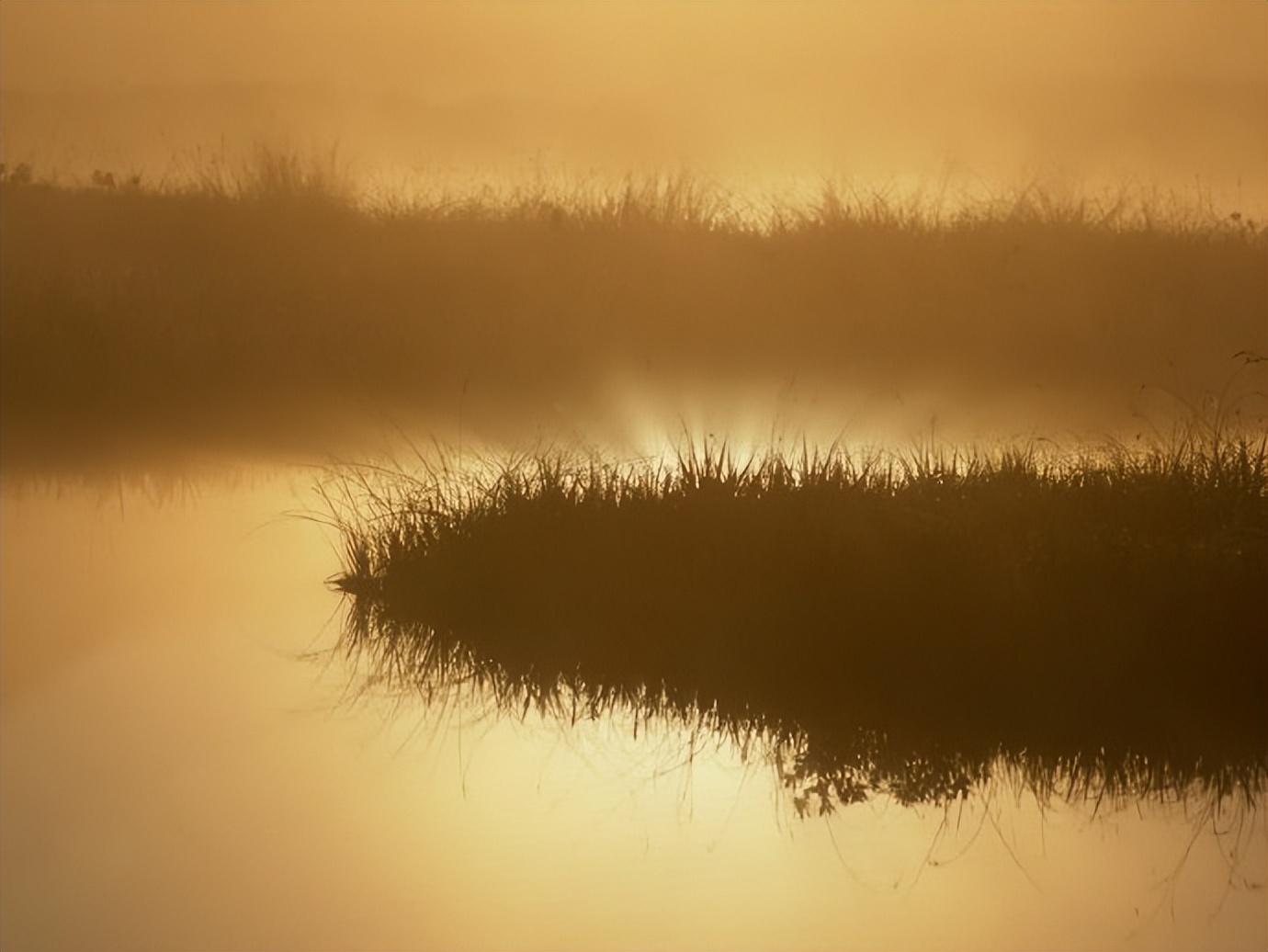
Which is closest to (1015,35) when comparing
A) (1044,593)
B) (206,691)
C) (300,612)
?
(1044,593)

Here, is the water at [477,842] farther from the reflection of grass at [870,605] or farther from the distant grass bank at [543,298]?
the distant grass bank at [543,298]

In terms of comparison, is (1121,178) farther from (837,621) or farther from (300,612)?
(300,612)

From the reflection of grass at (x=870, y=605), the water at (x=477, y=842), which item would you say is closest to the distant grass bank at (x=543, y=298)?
the reflection of grass at (x=870, y=605)

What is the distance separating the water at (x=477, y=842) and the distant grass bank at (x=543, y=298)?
61 centimetres

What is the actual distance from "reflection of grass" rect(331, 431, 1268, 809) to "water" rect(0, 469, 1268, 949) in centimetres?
7

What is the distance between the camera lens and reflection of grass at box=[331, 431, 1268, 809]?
1.76 metres

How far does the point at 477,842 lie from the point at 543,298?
108 centimetres

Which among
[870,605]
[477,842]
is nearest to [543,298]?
[870,605]

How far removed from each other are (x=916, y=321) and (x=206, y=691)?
128 centimetres

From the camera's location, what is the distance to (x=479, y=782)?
172 cm

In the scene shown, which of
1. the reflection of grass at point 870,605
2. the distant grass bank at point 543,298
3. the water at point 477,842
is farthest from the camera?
the distant grass bank at point 543,298

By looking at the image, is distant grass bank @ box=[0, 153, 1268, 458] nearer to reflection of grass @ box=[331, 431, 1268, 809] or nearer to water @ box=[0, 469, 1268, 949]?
reflection of grass @ box=[331, 431, 1268, 809]

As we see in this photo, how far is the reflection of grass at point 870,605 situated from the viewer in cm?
176

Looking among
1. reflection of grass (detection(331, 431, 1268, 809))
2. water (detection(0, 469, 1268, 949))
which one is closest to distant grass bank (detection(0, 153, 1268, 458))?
reflection of grass (detection(331, 431, 1268, 809))
